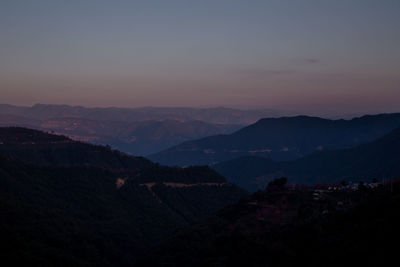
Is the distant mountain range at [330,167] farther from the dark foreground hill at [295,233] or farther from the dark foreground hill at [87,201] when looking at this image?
the dark foreground hill at [295,233]

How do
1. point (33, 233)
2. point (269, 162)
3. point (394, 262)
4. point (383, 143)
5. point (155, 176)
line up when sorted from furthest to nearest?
point (269, 162)
point (383, 143)
point (155, 176)
point (33, 233)
point (394, 262)

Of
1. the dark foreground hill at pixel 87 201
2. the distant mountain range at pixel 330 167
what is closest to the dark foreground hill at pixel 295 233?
the dark foreground hill at pixel 87 201

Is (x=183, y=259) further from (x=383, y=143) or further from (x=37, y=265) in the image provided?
(x=383, y=143)

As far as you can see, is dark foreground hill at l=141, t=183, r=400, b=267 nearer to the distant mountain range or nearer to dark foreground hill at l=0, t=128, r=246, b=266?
dark foreground hill at l=0, t=128, r=246, b=266

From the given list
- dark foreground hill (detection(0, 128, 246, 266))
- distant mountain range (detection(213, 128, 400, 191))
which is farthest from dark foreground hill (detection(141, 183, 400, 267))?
distant mountain range (detection(213, 128, 400, 191))

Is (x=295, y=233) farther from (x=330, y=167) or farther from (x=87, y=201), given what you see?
(x=330, y=167)

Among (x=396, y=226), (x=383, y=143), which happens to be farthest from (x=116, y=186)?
(x=383, y=143)

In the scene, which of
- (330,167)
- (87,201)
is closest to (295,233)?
(87,201)
